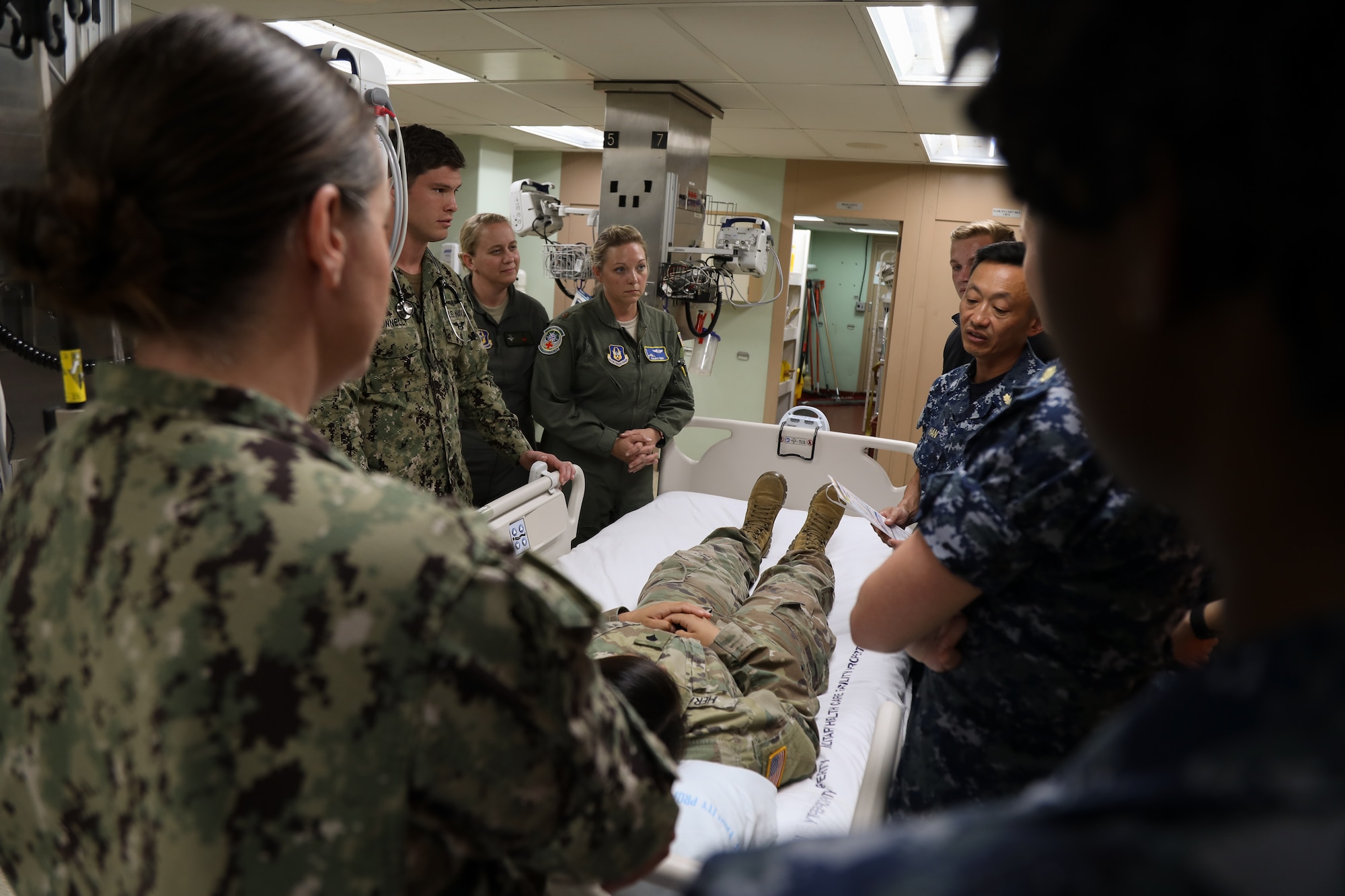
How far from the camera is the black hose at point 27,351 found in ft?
6.62

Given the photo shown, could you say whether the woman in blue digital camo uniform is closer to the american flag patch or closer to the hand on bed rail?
the american flag patch

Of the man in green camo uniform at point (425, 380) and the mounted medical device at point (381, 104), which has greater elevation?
the mounted medical device at point (381, 104)

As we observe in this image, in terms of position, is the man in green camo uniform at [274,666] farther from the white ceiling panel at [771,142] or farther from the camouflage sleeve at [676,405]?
the white ceiling panel at [771,142]

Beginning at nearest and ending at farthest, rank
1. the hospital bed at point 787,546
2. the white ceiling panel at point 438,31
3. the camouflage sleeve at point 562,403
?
the hospital bed at point 787,546
the white ceiling panel at point 438,31
the camouflage sleeve at point 562,403

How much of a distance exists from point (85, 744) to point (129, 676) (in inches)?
3.9

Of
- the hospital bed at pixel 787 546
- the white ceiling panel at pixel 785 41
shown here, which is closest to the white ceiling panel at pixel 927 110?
the white ceiling panel at pixel 785 41

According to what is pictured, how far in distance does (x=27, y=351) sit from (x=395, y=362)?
88 centimetres

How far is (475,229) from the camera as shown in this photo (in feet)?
13.1

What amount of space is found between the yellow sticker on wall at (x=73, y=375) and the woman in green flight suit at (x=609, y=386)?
2.04 m

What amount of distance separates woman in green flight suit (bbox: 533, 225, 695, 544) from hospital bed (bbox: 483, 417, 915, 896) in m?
0.24

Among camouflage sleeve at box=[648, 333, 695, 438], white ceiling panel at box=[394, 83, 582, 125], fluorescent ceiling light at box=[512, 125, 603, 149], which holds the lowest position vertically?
camouflage sleeve at box=[648, 333, 695, 438]

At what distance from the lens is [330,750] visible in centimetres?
62

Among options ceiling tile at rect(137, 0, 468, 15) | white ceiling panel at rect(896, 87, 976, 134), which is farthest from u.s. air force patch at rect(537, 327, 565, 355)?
white ceiling panel at rect(896, 87, 976, 134)

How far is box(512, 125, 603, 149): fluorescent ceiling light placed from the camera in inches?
249
